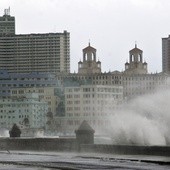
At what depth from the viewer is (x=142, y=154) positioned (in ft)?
231

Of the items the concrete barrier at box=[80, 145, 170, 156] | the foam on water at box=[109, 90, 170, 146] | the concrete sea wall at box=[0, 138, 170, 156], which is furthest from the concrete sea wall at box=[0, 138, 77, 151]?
the foam on water at box=[109, 90, 170, 146]

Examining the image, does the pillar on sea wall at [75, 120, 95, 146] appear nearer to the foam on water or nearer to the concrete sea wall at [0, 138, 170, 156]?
the concrete sea wall at [0, 138, 170, 156]

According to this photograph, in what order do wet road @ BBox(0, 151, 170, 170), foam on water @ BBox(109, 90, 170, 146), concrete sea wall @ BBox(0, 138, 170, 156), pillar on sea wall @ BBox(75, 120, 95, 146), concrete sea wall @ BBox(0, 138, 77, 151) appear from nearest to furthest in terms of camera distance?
wet road @ BBox(0, 151, 170, 170), concrete sea wall @ BBox(0, 138, 170, 156), pillar on sea wall @ BBox(75, 120, 95, 146), foam on water @ BBox(109, 90, 170, 146), concrete sea wall @ BBox(0, 138, 77, 151)

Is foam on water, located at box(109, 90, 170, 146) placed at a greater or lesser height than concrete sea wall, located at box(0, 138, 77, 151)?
greater

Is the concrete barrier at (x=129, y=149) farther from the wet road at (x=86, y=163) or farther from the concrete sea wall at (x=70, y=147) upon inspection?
the wet road at (x=86, y=163)

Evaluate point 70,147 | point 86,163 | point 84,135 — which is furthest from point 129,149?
point 70,147

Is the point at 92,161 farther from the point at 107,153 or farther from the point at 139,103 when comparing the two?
the point at 139,103

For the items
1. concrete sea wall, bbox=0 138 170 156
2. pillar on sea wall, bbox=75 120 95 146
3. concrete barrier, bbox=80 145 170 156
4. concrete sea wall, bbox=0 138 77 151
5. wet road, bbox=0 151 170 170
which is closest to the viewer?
wet road, bbox=0 151 170 170

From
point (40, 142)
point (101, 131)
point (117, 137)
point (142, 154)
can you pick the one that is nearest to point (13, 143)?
point (40, 142)

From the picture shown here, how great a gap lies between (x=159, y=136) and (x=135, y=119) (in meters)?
5.50

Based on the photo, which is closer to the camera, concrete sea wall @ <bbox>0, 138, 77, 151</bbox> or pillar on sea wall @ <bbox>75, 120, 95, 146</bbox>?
pillar on sea wall @ <bbox>75, 120, 95, 146</bbox>

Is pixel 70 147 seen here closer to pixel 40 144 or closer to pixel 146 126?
pixel 40 144

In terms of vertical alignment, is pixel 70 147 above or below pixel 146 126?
below

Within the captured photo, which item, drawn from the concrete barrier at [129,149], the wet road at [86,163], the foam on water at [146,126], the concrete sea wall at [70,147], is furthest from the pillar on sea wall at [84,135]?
the wet road at [86,163]
